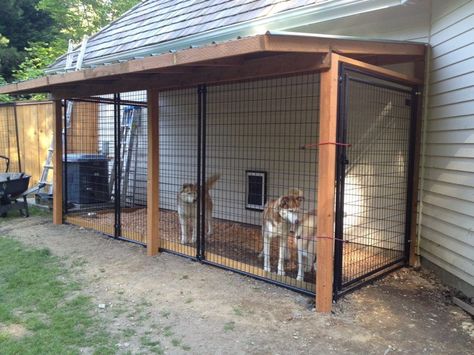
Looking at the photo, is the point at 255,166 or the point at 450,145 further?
the point at 255,166

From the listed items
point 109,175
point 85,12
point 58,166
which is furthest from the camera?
point 85,12

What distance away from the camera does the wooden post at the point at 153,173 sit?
5277 millimetres

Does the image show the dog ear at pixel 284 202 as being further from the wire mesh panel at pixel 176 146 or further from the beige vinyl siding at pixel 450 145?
the wire mesh panel at pixel 176 146

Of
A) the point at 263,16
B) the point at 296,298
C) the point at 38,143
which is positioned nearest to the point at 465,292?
the point at 296,298

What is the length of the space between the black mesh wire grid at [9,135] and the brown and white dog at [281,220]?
8764 millimetres

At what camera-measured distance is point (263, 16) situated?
538cm

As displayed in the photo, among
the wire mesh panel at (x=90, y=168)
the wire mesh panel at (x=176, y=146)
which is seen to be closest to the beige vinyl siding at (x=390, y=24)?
the wire mesh panel at (x=176, y=146)

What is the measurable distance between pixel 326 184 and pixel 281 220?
0.94 meters

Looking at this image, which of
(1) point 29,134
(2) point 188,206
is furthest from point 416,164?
(1) point 29,134

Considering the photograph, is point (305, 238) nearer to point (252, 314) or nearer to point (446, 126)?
point (252, 314)

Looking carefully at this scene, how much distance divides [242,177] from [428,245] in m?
3.34

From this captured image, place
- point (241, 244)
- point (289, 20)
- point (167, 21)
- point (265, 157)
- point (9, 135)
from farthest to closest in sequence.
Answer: point (9, 135), point (167, 21), point (265, 157), point (241, 244), point (289, 20)

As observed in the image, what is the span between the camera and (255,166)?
6973 mm

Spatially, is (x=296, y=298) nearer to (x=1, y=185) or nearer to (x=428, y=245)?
(x=428, y=245)
